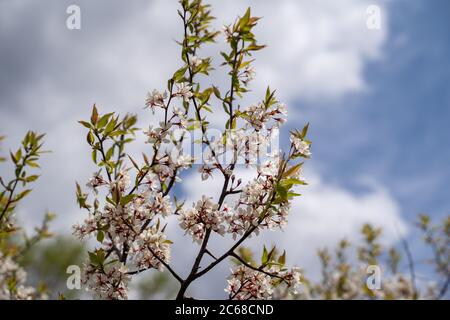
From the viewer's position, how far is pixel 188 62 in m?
2.90

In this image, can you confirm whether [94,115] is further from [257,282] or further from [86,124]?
[257,282]

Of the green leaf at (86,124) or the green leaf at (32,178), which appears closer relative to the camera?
the green leaf at (86,124)

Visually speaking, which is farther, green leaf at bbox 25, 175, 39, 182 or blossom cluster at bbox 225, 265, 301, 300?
green leaf at bbox 25, 175, 39, 182

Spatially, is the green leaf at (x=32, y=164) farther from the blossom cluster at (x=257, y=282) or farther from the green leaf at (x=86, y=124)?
the blossom cluster at (x=257, y=282)

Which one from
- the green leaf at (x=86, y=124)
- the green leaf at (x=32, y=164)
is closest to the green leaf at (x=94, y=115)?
the green leaf at (x=86, y=124)

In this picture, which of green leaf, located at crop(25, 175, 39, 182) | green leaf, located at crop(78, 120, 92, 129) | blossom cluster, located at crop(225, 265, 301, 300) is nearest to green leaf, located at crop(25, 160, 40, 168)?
green leaf, located at crop(25, 175, 39, 182)

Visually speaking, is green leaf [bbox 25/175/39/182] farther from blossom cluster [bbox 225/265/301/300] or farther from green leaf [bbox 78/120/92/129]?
blossom cluster [bbox 225/265/301/300]

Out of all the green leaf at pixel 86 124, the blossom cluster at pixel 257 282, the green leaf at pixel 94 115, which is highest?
the green leaf at pixel 94 115

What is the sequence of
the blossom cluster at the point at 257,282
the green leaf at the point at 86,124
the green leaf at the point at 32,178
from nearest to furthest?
1. the blossom cluster at the point at 257,282
2. the green leaf at the point at 86,124
3. the green leaf at the point at 32,178

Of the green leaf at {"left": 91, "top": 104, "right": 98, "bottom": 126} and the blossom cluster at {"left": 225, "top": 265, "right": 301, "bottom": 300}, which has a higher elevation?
the green leaf at {"left": 91, "top": 104, "right": 98, "bottom": 126}

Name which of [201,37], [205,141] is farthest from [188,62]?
[205,141]

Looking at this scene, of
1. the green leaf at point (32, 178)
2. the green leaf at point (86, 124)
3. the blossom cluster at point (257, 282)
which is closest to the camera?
the blossom cluster at point (257, 282)
